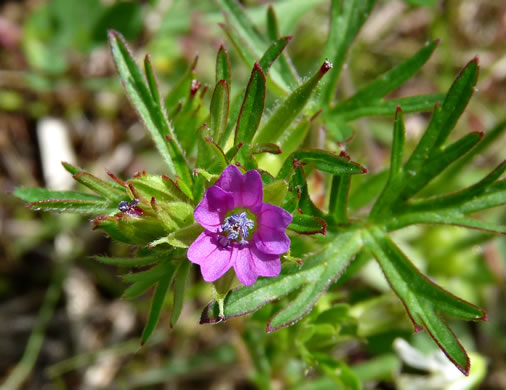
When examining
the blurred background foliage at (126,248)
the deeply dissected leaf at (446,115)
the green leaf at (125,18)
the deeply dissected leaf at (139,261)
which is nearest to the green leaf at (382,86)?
the deeply dissected leaf at (446,115)

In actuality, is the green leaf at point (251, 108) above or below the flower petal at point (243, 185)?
above

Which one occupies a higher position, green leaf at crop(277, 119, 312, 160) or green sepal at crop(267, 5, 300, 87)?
green sepal at crop(267, 5, 300, 87)

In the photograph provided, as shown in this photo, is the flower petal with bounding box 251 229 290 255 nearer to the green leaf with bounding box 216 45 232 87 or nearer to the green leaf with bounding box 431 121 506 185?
the green leaf with bounding box 216 45 232 87

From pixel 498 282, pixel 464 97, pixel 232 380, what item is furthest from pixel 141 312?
pixel 464 97

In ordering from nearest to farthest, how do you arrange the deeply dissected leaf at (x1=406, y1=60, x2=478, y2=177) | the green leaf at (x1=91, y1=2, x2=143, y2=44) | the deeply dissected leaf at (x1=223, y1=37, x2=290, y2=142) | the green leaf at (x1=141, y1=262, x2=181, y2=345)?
the green leaf at (x1=141, y1=262, x2=181, y2=345) → the deeply dissected leaf at (x1=223, y1=37, x2=290, y2=142) → the deeply dissected leaf at (x1=406, y1=60, x2=478, y2=177) → the green leaf at (x1=91, y1=2, x2=143, y2=44)

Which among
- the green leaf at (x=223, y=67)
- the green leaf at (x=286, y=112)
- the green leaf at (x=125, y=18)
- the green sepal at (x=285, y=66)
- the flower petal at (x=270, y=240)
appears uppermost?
the green leaf at (x=125, y=18)

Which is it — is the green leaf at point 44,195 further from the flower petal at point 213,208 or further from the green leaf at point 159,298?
the flower petal at point 213,208

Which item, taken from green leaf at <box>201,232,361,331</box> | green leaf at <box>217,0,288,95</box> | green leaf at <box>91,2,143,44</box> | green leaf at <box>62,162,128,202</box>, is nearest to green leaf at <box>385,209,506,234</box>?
green leaf at <box>201,232,361,331</box>
